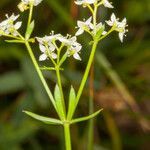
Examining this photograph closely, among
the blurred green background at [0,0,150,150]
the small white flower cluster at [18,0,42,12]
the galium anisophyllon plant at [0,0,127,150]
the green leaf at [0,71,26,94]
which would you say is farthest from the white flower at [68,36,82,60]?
the green leaf at [0,71,26,94]

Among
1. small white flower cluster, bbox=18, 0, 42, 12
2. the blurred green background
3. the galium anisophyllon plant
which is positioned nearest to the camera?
the galium anisophyllon plant

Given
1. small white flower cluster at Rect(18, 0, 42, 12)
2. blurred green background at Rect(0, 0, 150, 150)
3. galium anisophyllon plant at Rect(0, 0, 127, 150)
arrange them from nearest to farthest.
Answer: galium anisophyllon plant at Rect(0, 0, 127, 150) → small white flower cluster at Rect(18, 0, 42, 12) → blurred green background at Rect(0, 0, 150, 150)

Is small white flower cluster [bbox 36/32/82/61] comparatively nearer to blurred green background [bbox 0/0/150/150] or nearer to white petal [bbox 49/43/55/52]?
white petal [bbox 49/43/55/52]

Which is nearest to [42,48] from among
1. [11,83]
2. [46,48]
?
[46,48]

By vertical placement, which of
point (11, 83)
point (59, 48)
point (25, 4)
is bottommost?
point (59, 48)

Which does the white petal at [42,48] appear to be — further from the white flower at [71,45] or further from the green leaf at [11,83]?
the green leaf at [11,83]

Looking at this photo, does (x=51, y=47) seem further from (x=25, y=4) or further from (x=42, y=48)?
(x=25, y=4)

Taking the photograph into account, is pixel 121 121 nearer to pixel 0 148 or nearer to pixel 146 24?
pixel 146 24

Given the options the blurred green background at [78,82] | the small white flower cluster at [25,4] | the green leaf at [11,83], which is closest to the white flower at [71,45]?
the small white flower cluster at [25,4]
